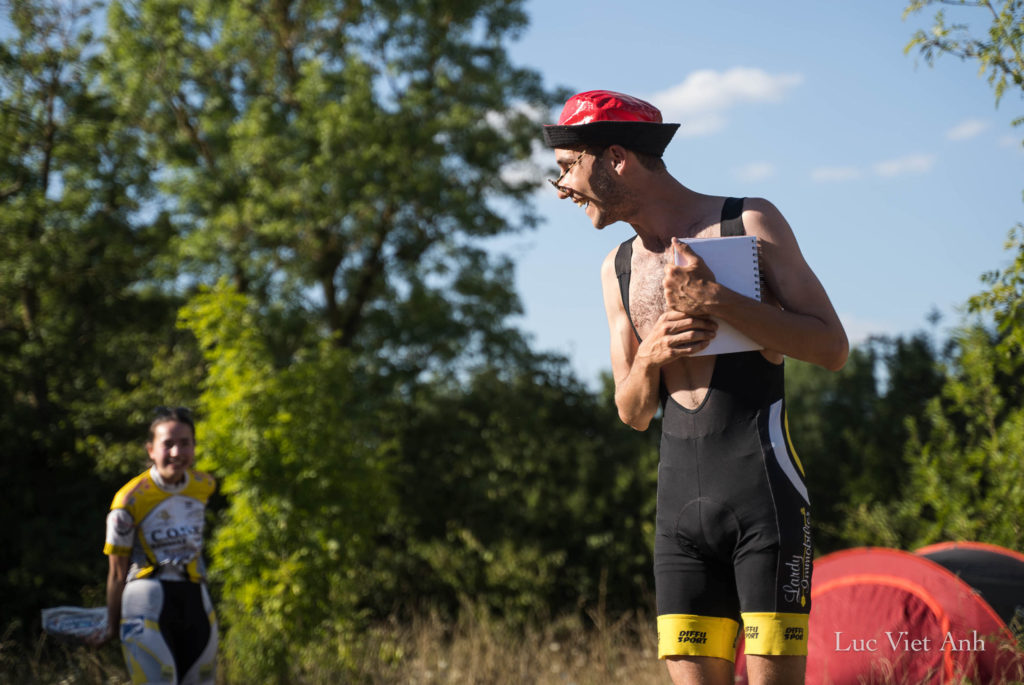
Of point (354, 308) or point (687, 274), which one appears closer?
point (687, 274)

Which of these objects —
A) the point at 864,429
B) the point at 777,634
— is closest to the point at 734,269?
the point at 777,634

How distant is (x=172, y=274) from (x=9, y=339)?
3102mm

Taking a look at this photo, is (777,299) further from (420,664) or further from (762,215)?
(420,664)

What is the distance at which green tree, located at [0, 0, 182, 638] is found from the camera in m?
10.2

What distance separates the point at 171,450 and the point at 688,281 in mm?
3369

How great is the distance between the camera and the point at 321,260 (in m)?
15.3

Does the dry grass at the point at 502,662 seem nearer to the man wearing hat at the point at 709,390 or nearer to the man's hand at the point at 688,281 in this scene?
the man wearing hat at the point at 709,390

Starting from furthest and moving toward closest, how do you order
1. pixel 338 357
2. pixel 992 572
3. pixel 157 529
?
1. pixel 338 357
2. pixel 992 572
3. pixel 157 529

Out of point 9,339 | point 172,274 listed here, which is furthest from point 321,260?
point 9,339

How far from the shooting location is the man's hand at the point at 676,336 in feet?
7.50

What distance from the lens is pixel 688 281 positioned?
2.24 m

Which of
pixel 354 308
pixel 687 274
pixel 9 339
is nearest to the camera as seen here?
pixel 687 274

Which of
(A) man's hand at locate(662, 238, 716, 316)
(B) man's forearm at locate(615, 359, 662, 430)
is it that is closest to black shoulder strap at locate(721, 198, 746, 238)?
(A) man's hand at locate(662, 238, 716, 316)

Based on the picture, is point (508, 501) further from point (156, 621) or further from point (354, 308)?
point (156, 621)
